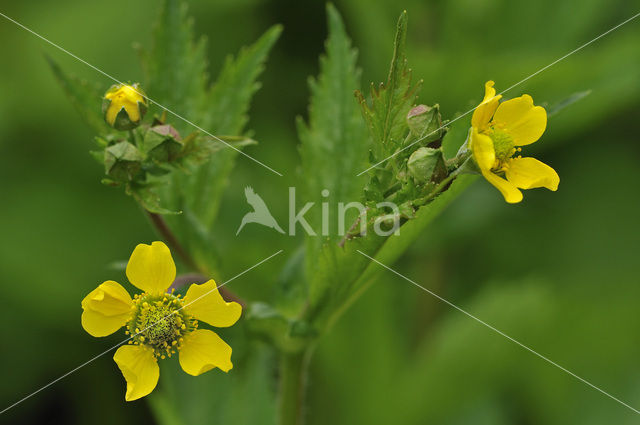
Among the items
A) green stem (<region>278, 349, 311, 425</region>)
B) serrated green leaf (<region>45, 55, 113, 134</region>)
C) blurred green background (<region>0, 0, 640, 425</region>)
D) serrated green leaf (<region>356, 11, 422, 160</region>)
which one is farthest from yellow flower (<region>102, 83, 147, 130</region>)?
blurred green background (<region>0, 0, 640, 425</region>)

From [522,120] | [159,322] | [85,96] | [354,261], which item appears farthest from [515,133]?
[85,96]

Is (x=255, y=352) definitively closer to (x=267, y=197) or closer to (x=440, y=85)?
(x=267, y=197)

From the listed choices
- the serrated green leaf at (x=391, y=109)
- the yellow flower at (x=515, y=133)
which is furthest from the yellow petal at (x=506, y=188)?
the serrated green leaf at (x=391, y=109)

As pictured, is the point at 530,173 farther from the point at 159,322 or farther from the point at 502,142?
the point at 159,322

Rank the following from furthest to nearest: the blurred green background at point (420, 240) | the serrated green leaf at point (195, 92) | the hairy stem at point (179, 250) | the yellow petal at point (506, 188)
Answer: the blurred green background at point (420, 240), the serrated green leaf at point (195, 92), the hairy stem at point (179, 250), the yellow petal at point (506, 188)

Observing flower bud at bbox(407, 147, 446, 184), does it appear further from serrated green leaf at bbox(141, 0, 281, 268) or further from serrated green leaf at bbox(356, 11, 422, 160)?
serrated green leaf at bbox(141, 0, 281, 268)

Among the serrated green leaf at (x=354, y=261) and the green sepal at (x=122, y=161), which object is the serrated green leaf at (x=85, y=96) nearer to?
the green sepal at (x=122, y=161)
